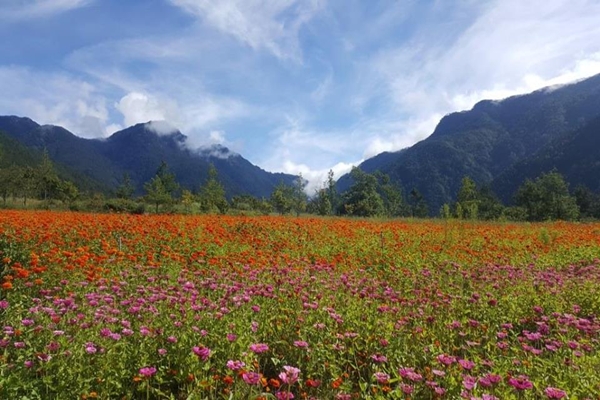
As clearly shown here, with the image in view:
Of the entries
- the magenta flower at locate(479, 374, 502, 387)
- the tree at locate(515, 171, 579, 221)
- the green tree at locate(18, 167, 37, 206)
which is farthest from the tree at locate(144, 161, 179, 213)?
the tree at locate(515, 171, 579, 221)

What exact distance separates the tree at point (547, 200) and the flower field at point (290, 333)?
4186cm

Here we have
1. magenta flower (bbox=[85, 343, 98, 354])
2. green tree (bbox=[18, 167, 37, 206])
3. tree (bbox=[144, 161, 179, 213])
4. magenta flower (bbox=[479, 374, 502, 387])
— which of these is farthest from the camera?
green tree (bbox=[18, 167, 37, 206])

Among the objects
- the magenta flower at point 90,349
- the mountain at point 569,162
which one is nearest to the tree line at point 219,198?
the magenta flower at point 90,349

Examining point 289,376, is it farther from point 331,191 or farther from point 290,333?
point 331,191

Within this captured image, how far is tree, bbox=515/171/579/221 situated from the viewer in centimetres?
4297

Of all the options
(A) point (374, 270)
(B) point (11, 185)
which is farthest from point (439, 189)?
(A) point (374, 270)

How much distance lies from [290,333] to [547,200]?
48.8 meters

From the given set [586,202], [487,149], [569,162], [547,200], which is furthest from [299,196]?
[487,149]

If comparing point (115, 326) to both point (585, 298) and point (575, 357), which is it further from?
point (585, 298)

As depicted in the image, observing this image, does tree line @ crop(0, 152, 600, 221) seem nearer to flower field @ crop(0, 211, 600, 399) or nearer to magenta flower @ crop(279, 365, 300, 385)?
flower field @ crop(0, 211, 600, 399)

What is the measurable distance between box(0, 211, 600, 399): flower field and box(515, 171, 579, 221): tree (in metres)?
41.9

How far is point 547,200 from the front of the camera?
1737 inches

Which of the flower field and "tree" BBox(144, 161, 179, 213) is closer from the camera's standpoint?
the flower field

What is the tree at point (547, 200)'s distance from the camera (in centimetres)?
4297
